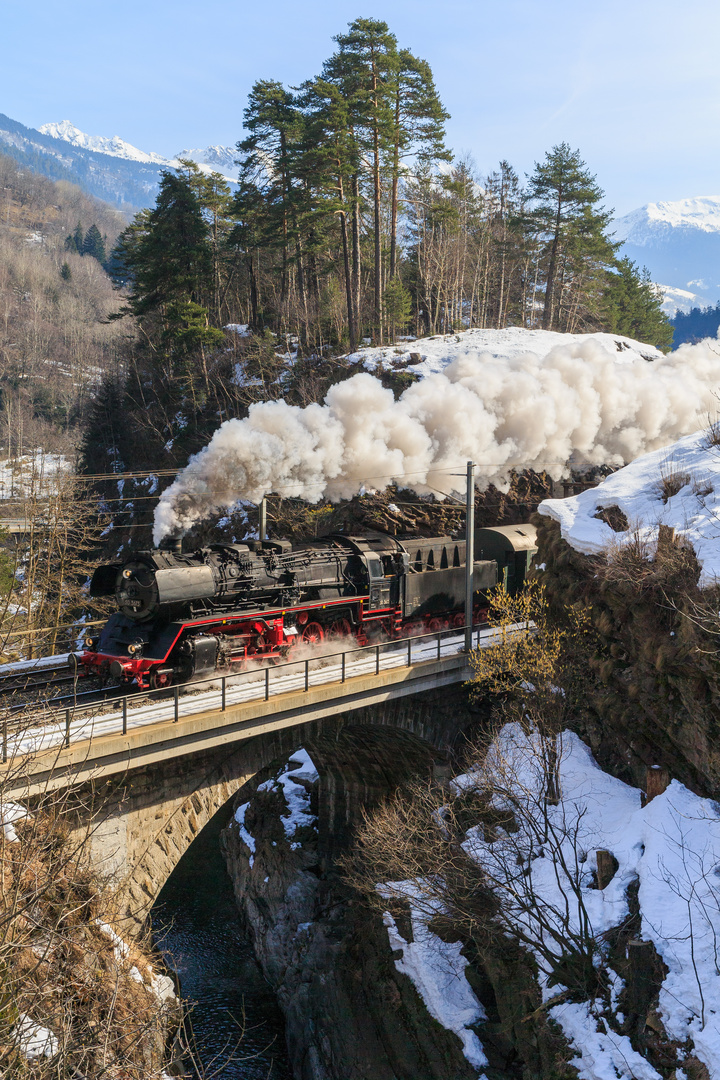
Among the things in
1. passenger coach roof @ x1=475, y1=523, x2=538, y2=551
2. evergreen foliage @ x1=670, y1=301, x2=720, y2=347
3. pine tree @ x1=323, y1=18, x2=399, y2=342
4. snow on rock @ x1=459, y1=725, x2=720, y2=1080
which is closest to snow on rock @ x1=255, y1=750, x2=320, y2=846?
snow on rock @ x1=459, y1=725, x2=720, y2=1080

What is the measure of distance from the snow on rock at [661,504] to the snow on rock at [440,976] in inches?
429

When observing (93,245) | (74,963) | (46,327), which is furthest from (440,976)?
(93,245)

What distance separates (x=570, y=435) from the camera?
1416 inches

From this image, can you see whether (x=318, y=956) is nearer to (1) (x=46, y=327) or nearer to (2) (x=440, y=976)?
(2) (x=440, y=976)

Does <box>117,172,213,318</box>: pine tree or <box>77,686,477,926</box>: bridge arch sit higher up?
<box>117,172,213,318</box>: pine tree

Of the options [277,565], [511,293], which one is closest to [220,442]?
[277,565]

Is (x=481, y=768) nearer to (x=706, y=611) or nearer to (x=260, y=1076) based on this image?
(x=706, y=611)

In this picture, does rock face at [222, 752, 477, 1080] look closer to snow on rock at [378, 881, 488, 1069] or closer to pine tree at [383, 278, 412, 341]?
snow on rock at [378, 881, 488, 1069]

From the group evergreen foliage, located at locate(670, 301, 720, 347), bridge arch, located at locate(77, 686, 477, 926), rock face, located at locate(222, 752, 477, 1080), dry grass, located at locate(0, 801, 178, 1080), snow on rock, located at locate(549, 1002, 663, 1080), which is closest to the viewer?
dry grass, located at locate(0, 801, 178, 1080)

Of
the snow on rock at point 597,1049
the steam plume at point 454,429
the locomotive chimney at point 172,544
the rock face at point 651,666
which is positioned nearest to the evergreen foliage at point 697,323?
the steam plume at point 454,429

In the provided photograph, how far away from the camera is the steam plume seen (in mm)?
22703

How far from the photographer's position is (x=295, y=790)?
28.5m

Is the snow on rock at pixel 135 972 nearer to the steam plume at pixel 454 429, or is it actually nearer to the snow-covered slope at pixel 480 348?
the steam plume at pixel 454 429

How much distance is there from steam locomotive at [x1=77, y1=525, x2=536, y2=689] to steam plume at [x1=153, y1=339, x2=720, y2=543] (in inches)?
123
